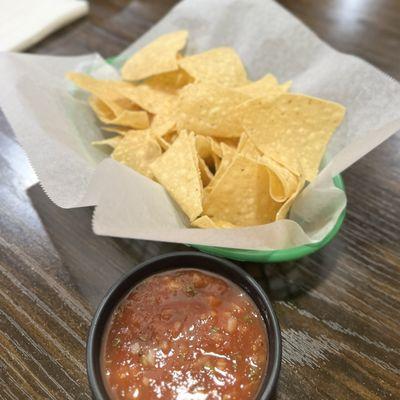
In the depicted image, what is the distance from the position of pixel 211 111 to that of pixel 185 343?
28.4 inches

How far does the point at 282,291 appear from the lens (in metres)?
1.12

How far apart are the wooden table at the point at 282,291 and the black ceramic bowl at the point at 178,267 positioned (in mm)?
165

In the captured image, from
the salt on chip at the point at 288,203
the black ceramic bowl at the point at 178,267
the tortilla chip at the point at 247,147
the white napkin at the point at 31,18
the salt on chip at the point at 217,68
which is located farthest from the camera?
the white napkin at the point at 31,18

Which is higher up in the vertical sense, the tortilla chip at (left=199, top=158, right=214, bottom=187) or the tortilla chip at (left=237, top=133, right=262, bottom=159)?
the tortilla chip at (left=237, top=133, right=262, bottom=159)

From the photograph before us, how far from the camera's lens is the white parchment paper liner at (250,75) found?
1041 millimetres

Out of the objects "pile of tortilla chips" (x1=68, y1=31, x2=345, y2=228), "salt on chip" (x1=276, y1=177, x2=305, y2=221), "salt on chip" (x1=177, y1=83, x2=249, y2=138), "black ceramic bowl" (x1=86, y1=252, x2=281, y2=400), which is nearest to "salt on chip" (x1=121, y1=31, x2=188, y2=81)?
"pile of tortilla chips" (x1=68, y1=31, x2=345, y2=228)

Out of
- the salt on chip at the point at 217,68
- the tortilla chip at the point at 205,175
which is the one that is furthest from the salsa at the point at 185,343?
the salt on chip at the point at 217,68

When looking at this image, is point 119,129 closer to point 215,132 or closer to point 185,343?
point 215,132

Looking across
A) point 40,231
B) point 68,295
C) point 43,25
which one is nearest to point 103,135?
point 40,231

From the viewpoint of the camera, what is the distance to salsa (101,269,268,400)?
2.71 feet

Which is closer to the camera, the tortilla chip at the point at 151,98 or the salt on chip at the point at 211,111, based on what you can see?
the salt on chip at the point at 211,111

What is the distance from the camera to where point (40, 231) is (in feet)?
4.22

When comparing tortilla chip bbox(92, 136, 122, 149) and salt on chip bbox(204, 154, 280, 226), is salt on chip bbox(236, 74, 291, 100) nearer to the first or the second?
salt on chip bbox(204, 154, 280, 226)

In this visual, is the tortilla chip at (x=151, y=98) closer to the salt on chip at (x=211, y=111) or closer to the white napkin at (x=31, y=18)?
the salt on chip at (x=211, y=111)
